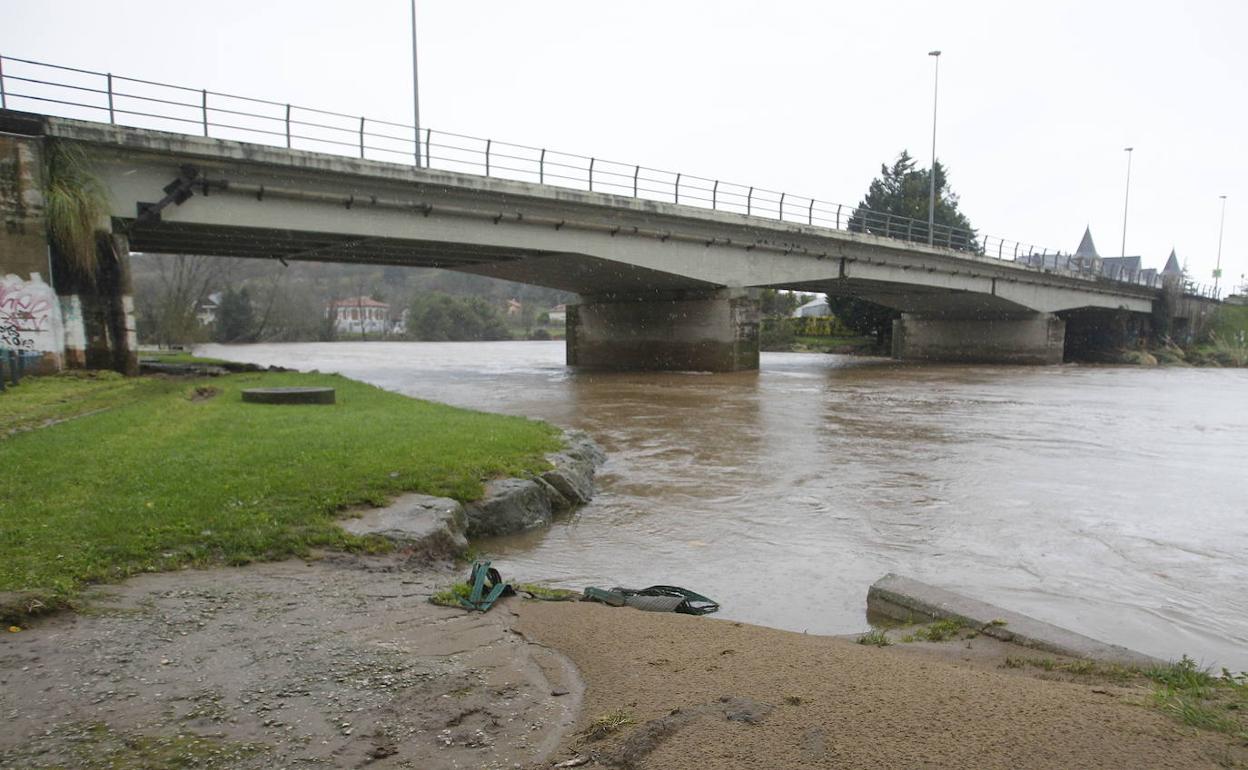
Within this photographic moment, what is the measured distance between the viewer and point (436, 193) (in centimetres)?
2606

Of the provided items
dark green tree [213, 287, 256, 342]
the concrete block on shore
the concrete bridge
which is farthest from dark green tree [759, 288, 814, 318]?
the concrete block on shore

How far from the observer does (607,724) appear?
3416mm

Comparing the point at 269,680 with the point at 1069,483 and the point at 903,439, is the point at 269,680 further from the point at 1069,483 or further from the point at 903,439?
the point at 903,439

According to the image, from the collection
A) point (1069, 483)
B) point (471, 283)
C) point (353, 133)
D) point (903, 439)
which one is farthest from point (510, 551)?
point (471, 283)

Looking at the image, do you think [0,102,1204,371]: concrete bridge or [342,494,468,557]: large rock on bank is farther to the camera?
[0,102,1204,371]: concrete bridge

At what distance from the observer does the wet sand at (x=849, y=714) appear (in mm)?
2941

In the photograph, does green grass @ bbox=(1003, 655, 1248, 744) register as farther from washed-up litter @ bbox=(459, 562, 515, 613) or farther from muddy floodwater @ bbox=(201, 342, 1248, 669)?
washed-up litter @ bbox=(459, 562, 515, 613)

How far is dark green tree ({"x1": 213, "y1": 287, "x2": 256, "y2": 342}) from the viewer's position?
→ 9056 centimetres

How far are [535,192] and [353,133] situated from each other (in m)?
6.32

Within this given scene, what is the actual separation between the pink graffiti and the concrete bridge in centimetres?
40

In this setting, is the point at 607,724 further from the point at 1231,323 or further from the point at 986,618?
the point at 1231,323

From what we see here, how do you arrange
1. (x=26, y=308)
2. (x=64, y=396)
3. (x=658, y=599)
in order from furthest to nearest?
1. (x=26, y=308)
2. (x=64, y=396)
3. (x=658, y=599)

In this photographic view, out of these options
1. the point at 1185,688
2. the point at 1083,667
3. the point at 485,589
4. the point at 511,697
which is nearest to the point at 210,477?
the point at 485,589

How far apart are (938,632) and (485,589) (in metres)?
3.06
